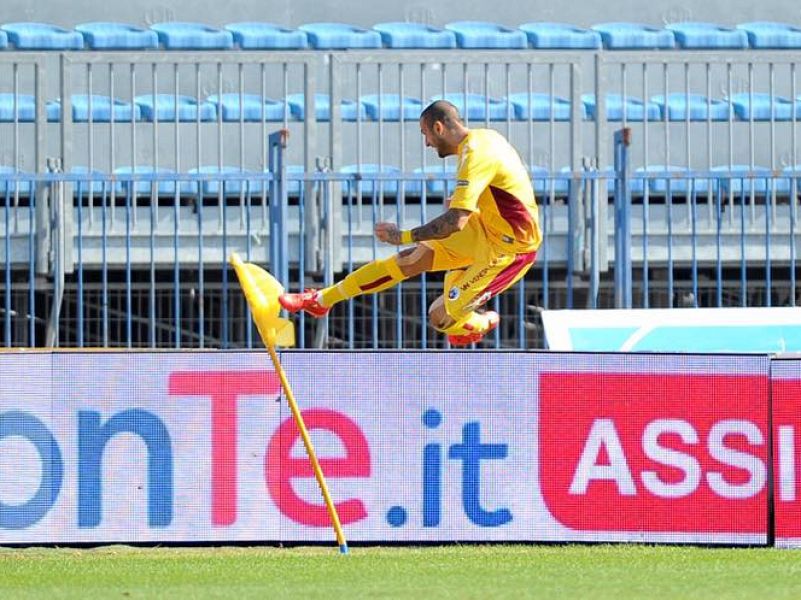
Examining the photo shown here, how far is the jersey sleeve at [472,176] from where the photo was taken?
8.65m

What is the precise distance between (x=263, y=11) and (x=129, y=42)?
2.10 m

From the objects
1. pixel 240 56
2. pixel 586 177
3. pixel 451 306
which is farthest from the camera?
pixel 240 56

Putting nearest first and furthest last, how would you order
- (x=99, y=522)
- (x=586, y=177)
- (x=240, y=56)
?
(x=99, y=522)
(x=586, y=177)
(x=240, y=56)

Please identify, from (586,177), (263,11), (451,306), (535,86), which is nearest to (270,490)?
(451,306)

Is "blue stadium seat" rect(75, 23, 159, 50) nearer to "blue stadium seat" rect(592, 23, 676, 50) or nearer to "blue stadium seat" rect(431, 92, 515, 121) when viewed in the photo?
"blue stadium seat" rect(431, 92, 515, 121)

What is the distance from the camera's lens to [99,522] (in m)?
9.93

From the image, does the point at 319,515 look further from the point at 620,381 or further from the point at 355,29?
the point at 355,29

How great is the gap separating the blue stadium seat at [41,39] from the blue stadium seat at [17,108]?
6.86ft

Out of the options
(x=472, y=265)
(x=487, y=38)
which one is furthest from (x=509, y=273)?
(x=487, y=38)

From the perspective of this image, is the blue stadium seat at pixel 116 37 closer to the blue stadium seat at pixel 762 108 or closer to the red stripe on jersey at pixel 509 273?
the blue stadium seat at pixel 762 108

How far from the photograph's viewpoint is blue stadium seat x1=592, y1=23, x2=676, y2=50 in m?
16.9

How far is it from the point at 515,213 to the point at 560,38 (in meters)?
8.16

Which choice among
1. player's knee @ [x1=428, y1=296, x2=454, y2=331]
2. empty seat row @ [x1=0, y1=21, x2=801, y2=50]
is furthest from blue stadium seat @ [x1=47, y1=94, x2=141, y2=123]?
player's knee @ [x1=428, y1=296, x2=454, y2=331]

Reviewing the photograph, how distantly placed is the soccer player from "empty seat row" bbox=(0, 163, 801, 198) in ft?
6.92
